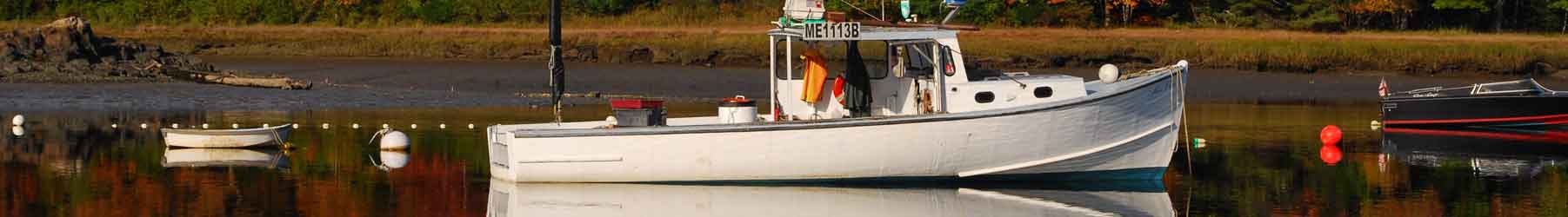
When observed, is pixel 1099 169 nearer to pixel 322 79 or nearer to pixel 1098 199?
pixel 1098 199

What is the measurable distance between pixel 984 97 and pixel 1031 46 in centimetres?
2961

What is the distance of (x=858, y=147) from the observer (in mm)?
19172

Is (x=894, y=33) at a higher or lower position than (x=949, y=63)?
higher

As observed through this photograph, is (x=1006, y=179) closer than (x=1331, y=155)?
Yes

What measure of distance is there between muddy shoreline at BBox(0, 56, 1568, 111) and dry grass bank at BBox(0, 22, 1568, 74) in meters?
1.04

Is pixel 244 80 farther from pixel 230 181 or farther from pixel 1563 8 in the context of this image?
pixel 1563 8

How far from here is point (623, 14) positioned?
5819 centimetres

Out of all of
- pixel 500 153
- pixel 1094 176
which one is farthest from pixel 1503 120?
pixel 500 153

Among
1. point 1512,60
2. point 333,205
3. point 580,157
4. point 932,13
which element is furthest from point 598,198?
point 932,13

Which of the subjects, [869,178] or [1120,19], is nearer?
[869,178]

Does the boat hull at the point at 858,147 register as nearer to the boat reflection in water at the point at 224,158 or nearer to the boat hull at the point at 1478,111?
the boat reflection in water at the point at 224,158

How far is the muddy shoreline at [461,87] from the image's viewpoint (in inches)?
1404

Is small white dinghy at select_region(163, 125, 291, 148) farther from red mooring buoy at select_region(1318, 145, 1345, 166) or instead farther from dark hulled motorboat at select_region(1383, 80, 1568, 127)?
dark hulled motorboat at select_region(1383, 80, 1568, 127)

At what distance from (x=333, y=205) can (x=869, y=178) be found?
15.5 ft
